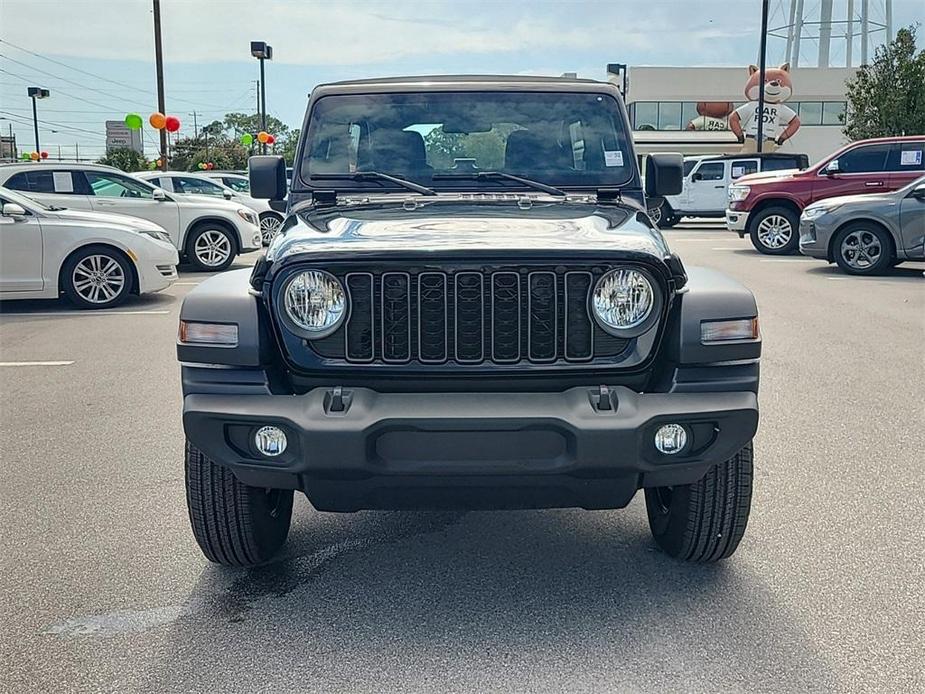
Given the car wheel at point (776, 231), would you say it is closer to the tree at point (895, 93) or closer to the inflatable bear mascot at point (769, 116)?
the tree at point (895, 93)

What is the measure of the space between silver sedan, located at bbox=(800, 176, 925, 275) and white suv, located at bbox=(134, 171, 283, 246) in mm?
8986

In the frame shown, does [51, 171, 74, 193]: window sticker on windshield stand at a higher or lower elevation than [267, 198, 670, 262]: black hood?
higher

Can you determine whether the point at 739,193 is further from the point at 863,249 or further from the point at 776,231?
the point at 863,249

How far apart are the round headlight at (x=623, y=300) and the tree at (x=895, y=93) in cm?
2781

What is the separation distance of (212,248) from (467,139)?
1086cm

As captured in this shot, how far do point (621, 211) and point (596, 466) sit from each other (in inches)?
53.6

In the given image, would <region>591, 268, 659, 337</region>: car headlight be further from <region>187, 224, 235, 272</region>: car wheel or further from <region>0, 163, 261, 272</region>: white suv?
→ <region>187, 224, 235, 272</region>: car wheel

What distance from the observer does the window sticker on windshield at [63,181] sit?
1310cm

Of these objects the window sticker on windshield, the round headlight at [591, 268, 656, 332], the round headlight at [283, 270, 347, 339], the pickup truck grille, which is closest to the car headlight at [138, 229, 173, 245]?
the window sticker on windshield

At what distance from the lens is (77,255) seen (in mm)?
10484

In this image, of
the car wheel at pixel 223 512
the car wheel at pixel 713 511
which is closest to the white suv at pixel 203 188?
the car wheel at pixel 223 512

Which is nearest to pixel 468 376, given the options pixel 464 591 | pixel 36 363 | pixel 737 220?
pixel 464 591

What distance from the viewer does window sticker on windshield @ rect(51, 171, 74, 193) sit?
13.1 metres

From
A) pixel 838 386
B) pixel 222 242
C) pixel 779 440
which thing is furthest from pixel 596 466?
pixel 222 242
